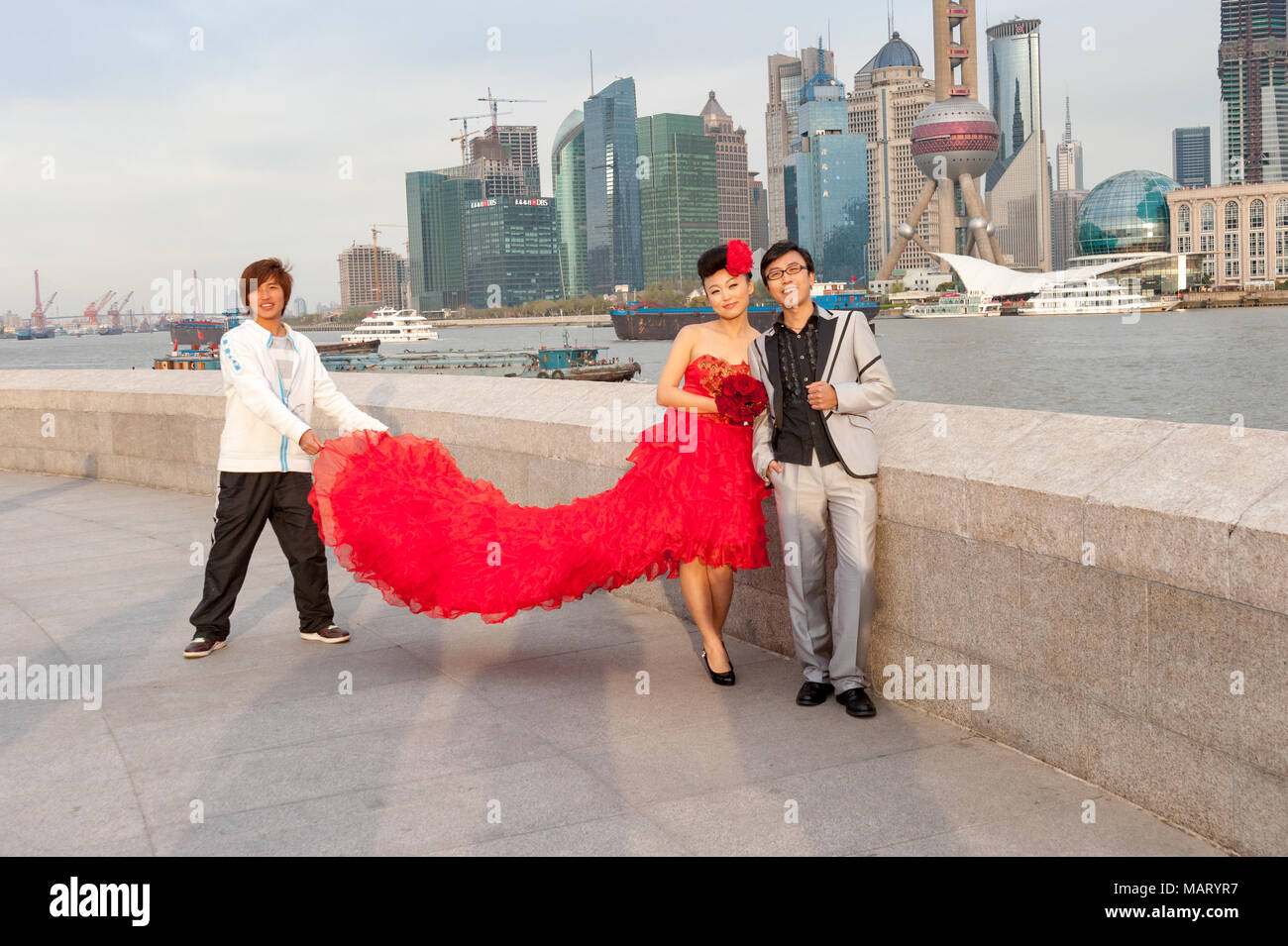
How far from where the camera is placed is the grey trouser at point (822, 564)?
15.0 ft

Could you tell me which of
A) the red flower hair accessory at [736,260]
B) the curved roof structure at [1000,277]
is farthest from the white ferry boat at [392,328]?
the red flower hair accessory at [736,260]

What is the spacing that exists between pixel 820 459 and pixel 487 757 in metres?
1.61

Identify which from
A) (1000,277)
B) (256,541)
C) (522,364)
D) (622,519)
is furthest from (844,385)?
(1000,277)

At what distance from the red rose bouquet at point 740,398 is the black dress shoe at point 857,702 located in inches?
43.5

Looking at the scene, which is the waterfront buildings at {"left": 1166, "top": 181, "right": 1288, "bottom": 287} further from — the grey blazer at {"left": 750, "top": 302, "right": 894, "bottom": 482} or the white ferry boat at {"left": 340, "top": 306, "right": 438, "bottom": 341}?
the grey blazer at {"left": 750, "top": 302, "right": 894, "bottom": 482}

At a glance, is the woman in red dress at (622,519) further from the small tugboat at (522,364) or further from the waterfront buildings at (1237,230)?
the waterfront buildings at (1237,230)

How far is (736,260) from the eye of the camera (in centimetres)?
493

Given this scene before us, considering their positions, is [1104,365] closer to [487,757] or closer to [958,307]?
[487,757]

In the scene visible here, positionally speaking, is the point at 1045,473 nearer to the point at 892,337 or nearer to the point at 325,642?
the point at 325,642

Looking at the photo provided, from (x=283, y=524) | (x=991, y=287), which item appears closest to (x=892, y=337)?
(x=991, y=287)

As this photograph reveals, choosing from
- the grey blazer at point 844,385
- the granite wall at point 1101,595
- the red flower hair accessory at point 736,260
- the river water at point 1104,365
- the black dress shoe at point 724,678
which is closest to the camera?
the granite wall at point 1101,595
